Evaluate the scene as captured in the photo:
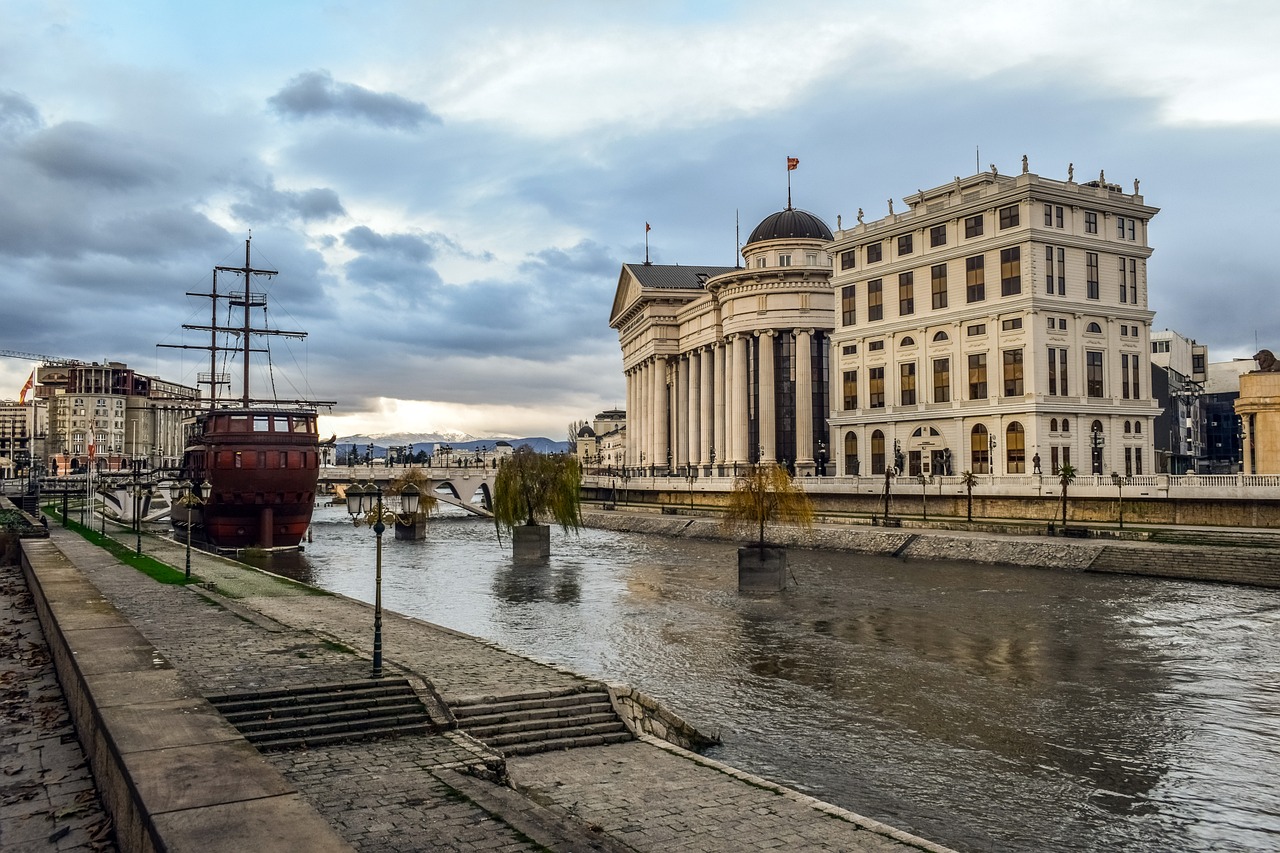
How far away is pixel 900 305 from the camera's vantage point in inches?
3258

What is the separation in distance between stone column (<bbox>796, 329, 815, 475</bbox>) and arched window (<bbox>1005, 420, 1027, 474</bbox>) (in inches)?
1151

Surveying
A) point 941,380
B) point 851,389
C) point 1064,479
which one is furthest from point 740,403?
point 1064,479

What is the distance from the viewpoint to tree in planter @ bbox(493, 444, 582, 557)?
61.9 meters

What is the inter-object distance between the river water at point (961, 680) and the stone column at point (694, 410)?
217 feet

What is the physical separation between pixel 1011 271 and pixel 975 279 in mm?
3327

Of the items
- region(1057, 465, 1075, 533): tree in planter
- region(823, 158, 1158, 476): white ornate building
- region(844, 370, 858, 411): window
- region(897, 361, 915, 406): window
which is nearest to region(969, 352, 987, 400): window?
region(823, 158, 1158, 476): white ornate building

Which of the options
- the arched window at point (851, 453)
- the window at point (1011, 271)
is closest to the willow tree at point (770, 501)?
the window at point (1011, 271)

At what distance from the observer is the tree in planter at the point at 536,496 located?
61938 mm

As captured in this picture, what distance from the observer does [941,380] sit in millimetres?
79312

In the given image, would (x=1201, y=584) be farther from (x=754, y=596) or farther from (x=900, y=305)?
(x=900, y=305)

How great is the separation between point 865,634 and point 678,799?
19.9m

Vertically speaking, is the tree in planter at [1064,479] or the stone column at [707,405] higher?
the stone column at [707,405]

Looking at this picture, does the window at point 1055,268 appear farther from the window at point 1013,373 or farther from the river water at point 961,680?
the river water at point 961,680

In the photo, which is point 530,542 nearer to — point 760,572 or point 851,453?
point 760,572
